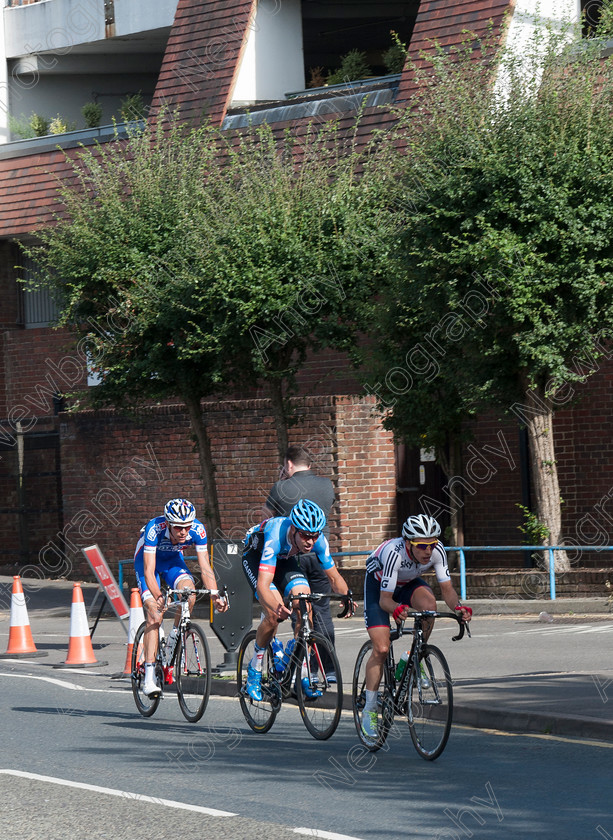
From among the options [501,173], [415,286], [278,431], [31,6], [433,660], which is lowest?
[433,660]

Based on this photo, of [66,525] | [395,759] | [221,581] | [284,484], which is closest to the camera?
[395,759]

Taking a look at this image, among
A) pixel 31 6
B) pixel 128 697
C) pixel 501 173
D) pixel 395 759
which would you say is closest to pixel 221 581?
pixel 128 697

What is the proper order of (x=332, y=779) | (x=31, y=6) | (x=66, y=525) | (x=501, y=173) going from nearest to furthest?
(x=332, y=779) < (x=501, y=173) < (x=66, y=525) < (x=31, y=6)

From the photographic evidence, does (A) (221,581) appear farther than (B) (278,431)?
No

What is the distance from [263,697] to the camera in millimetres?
9258

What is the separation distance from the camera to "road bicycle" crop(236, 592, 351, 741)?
8.89 m

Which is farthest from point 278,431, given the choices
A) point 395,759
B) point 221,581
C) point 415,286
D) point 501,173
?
point 395,759

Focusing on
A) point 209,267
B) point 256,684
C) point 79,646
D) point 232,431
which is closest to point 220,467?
point 232,431

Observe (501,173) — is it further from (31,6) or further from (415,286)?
(31,6)

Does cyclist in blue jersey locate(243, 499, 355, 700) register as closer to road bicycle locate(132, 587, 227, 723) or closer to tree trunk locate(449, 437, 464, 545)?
road bicycle locate(132, 587, 227, 723)

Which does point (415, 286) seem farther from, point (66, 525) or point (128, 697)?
point (66, 525)

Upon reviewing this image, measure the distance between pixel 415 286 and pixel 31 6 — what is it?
15.4 metres

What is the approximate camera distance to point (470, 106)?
16.3 m

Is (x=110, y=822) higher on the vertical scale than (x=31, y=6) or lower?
lower
